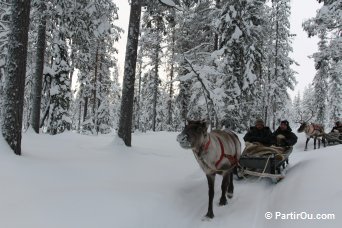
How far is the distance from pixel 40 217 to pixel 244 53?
16494 mm

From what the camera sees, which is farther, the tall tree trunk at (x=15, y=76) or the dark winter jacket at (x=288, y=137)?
the dark winter jacket at (x=288, y=137)

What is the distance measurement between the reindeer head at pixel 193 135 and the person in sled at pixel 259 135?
382 cm

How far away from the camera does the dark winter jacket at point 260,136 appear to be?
412 inches

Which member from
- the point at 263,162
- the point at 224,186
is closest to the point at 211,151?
the point at 224,186

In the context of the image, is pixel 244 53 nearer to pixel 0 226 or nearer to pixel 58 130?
pixel 58 130

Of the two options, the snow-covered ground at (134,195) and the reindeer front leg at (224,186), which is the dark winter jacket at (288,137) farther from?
the reindeer front leg at (224,186)

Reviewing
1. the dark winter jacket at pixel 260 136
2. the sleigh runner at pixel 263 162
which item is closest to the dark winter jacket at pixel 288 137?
the dark winter jacket at pixel 260 136

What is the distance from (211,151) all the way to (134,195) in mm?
1833

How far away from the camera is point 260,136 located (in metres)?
10.6

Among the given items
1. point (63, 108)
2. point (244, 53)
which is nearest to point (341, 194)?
point (244, 53)

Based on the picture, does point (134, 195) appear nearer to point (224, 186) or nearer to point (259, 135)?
point (224, 186)

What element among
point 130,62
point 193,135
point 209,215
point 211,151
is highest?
point 130,62

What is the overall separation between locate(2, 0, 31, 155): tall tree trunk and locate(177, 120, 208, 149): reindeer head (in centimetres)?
393

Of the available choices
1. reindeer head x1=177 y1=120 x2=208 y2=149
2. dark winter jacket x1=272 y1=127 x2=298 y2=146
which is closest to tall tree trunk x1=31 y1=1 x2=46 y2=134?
dark winter jacket x1=272 y1=127 x2=298 y2=146
